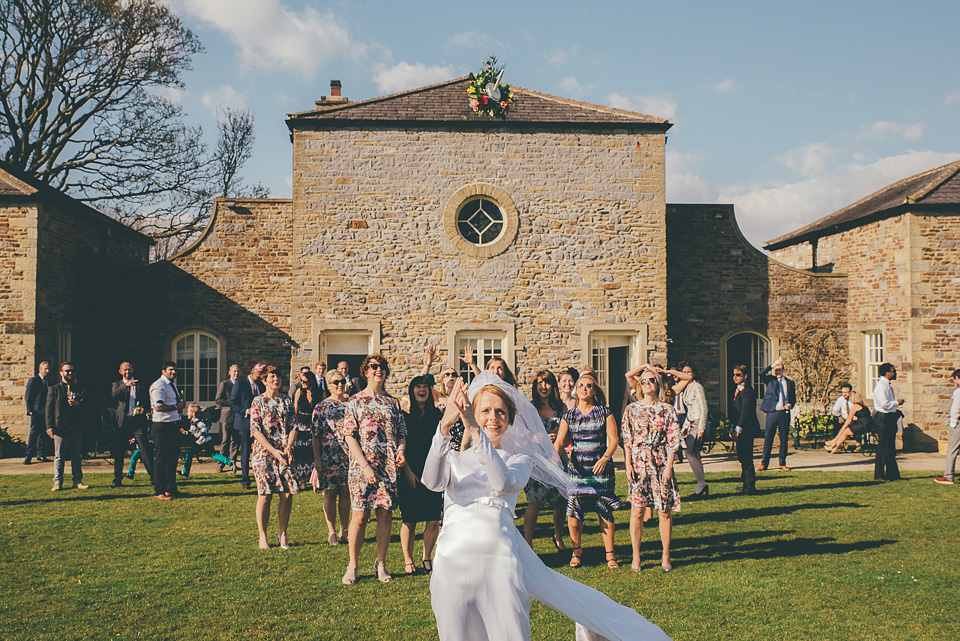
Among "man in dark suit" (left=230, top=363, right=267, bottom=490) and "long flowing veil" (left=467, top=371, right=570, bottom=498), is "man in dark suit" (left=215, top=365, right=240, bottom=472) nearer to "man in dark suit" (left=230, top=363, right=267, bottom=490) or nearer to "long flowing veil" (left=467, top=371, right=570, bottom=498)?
"man in dark suit" (left=230, top=363, right=267, bottom=490)

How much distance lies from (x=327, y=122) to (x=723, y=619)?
13.1 meters

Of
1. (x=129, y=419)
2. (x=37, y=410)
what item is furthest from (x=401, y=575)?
(x=37, y=410)

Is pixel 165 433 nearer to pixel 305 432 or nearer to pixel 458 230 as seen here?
pixel 305 432

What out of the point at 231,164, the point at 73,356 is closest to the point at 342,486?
the point at 73,356

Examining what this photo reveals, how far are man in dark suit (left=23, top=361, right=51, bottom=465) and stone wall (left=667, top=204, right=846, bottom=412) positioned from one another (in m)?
13.0

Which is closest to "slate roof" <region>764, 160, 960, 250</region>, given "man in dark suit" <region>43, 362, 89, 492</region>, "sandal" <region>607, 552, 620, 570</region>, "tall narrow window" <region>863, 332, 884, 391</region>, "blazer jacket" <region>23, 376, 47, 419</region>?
"tall narrow window" <region>863, 332, 884, 391</region>

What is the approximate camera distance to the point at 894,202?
A: 16.3 metres

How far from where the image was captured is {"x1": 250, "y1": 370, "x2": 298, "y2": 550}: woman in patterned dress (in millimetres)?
7219

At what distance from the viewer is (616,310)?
15797 millimetres

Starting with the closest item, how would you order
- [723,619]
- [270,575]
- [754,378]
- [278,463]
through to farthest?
[723,619] < [270,575] < [278,463] < [754,378]

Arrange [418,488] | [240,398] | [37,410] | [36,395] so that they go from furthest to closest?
[36,395] → [37,410] → [240,398] → [418,488]

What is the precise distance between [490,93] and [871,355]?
35.0ft

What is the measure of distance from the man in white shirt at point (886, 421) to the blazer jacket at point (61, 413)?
11698 millimetres

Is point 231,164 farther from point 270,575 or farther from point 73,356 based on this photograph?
point 270,575
